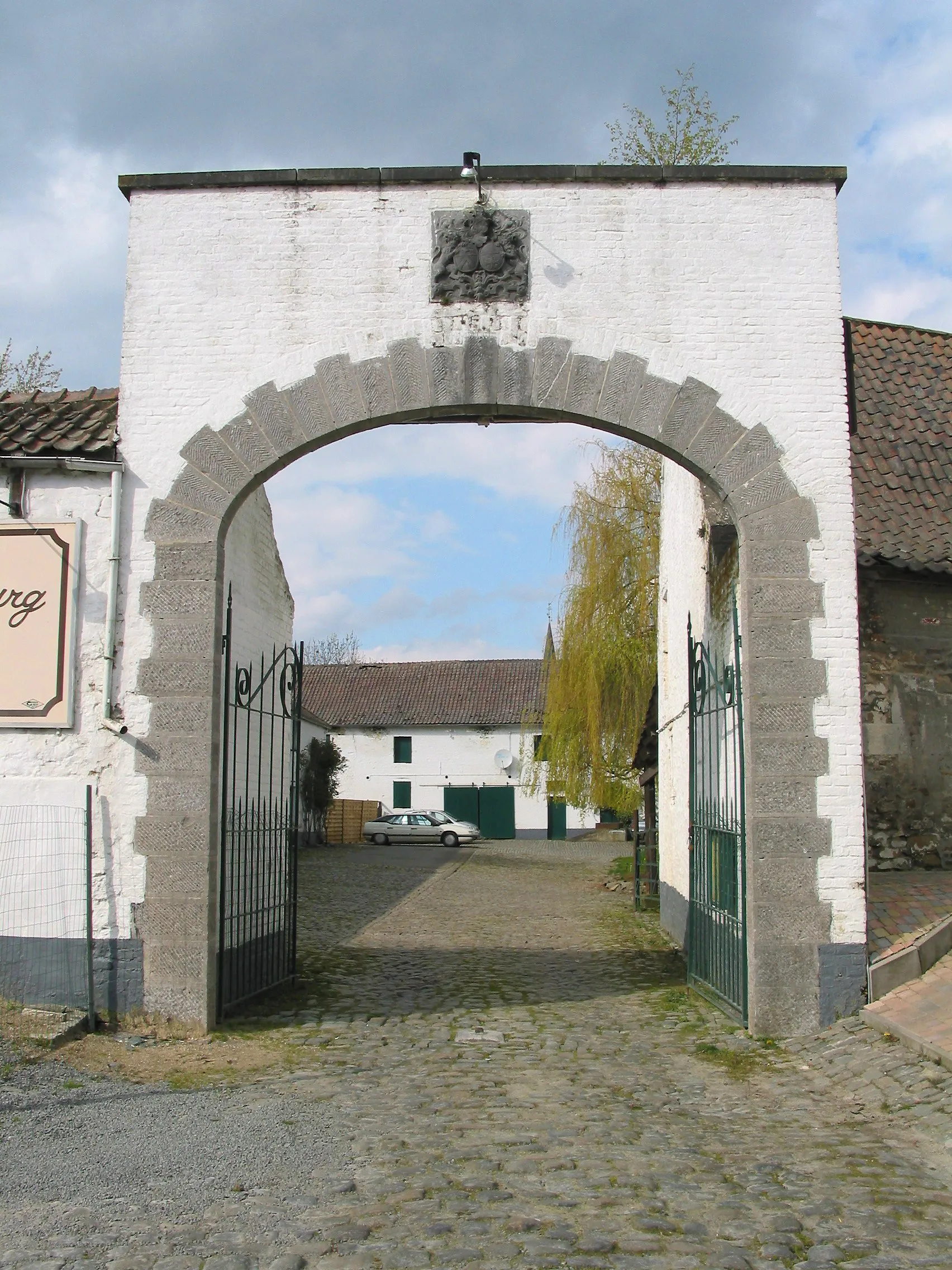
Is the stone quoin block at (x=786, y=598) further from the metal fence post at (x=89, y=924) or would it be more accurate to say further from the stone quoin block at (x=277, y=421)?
the metal fence post at (x=89, y=924)

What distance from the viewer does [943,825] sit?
34.9 ft

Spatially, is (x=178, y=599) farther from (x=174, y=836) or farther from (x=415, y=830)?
(x=415, y=830)

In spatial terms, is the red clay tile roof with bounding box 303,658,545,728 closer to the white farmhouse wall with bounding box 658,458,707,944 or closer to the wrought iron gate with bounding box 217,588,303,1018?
the white farmhouse wall with bounding box 658,458,707,944

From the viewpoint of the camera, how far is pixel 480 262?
7.94 m

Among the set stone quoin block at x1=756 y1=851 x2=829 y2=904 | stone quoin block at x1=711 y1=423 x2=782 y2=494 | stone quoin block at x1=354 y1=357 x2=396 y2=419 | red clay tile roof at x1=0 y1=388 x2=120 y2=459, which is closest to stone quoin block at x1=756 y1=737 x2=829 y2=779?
stone quoin block at x1=756 y1=851 x2=829 y2=904

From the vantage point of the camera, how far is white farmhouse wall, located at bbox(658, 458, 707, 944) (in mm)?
11013

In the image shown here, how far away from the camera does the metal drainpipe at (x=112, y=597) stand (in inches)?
295

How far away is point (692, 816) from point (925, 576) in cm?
389

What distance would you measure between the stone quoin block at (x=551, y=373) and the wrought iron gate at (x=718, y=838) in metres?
2.00

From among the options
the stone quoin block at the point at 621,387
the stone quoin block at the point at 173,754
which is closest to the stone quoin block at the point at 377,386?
the stone quoin block at the point at 621,387

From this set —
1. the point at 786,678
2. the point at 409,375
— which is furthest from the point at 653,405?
the point at 786,678

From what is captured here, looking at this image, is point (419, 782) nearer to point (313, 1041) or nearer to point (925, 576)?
point (925, 576)

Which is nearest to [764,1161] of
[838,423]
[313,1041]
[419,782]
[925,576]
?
[313,1041]

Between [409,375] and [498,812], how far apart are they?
1354 inches
